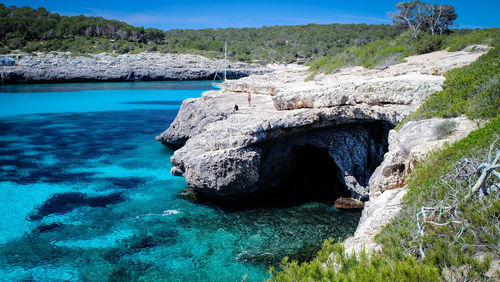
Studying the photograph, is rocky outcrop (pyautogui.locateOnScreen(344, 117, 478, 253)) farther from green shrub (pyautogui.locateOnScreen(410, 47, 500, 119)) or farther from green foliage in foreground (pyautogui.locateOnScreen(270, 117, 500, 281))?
green foliage in foreground (pyautogui.locateOnScreen(270, 117, 500, 281))

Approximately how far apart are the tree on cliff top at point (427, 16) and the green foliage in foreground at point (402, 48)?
3.66 meters

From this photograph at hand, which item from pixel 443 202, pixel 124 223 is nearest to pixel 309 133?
pixel 124 223

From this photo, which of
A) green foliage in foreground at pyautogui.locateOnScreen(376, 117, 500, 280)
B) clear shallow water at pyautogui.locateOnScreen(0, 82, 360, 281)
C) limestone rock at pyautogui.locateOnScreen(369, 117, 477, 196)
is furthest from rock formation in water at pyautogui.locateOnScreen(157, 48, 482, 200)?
green foliage in foreground at pyautogui.locateOnScreen(376, 117, 500, 280)

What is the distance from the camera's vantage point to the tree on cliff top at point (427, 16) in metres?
21.7

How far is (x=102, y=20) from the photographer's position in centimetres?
7175

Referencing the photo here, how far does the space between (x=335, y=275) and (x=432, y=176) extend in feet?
9.35

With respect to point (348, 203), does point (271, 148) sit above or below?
above

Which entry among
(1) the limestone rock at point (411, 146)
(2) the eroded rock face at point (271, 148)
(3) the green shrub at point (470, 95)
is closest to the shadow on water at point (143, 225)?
(2) the eroded rock face at point (271, 148)

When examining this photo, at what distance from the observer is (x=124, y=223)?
10.4m

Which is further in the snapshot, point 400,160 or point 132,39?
Result: point 132,39

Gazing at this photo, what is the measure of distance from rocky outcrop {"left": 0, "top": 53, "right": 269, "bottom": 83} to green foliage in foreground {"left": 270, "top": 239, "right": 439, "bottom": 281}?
4793cm

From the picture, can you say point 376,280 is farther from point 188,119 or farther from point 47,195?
point 188,119

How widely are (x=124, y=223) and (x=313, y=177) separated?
7.83m

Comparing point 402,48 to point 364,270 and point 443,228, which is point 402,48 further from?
point 364,270
